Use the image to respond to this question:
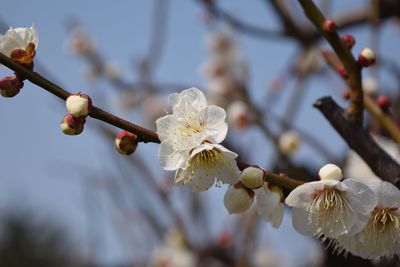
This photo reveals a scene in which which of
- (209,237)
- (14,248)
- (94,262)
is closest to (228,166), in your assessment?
(209,237)

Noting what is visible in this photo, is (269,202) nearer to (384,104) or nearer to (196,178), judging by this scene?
(196,178)

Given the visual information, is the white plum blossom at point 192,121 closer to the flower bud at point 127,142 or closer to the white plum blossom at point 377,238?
the flower bud at point 127,142

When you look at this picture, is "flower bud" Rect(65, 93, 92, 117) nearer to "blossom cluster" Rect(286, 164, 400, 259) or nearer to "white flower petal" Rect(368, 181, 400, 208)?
"blossom cluster" Rect(286, 164, 400, 259)

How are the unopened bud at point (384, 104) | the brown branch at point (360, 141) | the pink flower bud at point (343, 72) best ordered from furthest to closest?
1. the unopened bud at point (384, 104)
2. the pink flower bud at point (343, 72)
3. the brown branch at point (360, 141)

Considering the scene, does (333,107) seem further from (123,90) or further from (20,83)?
(123,90)

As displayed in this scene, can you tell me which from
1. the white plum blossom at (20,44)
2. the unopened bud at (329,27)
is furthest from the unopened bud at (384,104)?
the white plum blossom at (20,44)
